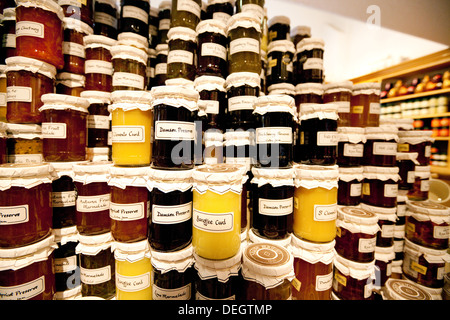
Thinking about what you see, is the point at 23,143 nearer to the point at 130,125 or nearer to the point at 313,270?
the point at 130,125

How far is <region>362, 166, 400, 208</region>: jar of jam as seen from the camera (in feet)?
4.58

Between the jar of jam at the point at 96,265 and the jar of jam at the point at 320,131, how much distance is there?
4.21 feet

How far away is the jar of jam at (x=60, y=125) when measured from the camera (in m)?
1.10

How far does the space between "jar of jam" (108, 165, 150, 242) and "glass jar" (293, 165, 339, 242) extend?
0.86m

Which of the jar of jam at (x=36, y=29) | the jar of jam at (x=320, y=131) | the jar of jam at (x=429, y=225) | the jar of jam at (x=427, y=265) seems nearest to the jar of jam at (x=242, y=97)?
the jar of jam at (x=320, y=131)

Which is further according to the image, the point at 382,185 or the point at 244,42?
the point at 382,185

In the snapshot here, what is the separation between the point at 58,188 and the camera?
3.73 ft

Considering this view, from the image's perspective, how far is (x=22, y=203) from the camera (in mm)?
885

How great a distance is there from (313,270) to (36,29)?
2185 millimetres

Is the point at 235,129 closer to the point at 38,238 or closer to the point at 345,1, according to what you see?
the point at 38,238

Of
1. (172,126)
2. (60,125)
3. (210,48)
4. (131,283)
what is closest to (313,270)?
(131,283)

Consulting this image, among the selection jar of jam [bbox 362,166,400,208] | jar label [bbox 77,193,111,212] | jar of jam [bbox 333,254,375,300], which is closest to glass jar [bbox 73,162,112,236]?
jar label [bbox 77,193,111,212]
